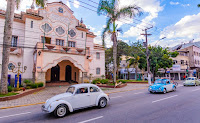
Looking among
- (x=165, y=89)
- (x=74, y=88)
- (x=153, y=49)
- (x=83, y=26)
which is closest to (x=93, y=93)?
(x=74, y=88)

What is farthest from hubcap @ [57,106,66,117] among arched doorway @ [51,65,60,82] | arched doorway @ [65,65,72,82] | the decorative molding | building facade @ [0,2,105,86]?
arched doorway @ [65,65,72,82]

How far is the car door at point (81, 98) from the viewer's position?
697cm

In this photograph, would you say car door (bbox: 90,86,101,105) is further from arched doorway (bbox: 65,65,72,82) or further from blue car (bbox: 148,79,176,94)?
arched doorway (bbox: 65,65,72,82)

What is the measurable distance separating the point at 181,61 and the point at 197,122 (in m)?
44.6

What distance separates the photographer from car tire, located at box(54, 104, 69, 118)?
6.35 metres

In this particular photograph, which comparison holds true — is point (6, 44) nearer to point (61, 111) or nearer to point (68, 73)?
point (61, 111)

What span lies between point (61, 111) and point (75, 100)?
88cm

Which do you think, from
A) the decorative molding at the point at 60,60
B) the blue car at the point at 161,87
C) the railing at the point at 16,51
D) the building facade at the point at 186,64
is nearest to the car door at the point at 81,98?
the blue car at the point at 161,87

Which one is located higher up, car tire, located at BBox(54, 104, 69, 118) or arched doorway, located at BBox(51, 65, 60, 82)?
arched doorway, located at BBox(51, 65, 60, 82)

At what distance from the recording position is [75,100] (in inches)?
275

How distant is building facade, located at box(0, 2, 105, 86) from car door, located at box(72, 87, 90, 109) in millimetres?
11657

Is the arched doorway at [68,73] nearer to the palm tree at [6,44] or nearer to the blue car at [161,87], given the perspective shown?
the palm tree at [6,44]

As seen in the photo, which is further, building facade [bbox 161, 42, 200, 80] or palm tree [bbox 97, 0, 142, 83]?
building facade [bbox 161, 42, 200, 80]

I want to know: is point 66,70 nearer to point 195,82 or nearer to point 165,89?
point 165,89
